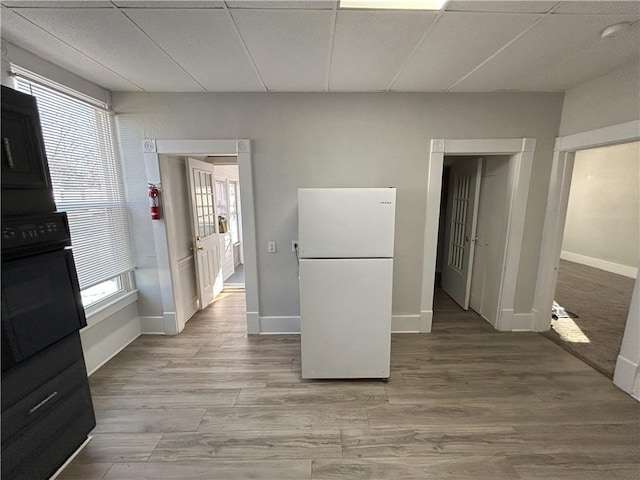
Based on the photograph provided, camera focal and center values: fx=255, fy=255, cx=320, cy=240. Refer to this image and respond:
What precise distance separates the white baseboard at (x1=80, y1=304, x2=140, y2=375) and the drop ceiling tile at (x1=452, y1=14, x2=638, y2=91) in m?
4.15

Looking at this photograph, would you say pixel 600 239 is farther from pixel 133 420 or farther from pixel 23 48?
pixel 23 48

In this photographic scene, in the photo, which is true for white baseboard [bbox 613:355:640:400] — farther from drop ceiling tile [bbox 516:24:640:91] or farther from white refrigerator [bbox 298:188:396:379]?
drop ceiling tile [bbox 516:24:640:91]

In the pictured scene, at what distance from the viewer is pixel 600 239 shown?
219 inches

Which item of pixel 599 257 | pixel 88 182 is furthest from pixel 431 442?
pixel 599 257

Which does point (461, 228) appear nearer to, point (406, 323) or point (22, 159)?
point (406, 323)

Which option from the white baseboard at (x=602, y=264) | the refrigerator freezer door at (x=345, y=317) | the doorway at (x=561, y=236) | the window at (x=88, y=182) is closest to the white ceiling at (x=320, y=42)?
the window at (x=88, y=182)

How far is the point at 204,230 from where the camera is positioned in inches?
145

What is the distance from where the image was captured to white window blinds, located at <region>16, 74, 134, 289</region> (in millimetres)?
2053

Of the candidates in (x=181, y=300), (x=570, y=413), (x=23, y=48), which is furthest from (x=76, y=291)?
(x=570, y=413)

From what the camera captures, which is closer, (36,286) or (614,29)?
(36,286)

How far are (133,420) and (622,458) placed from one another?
10.6 ft

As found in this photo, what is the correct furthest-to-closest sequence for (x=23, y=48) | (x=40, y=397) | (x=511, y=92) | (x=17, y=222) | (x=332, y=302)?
(x=511, y=92) < (x=332, y=302) < (x=23, y=48) < (x=40, y=397) < (x=17, y=222)

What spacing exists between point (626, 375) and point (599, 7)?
2643mm

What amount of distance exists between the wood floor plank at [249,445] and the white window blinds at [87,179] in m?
1.60
